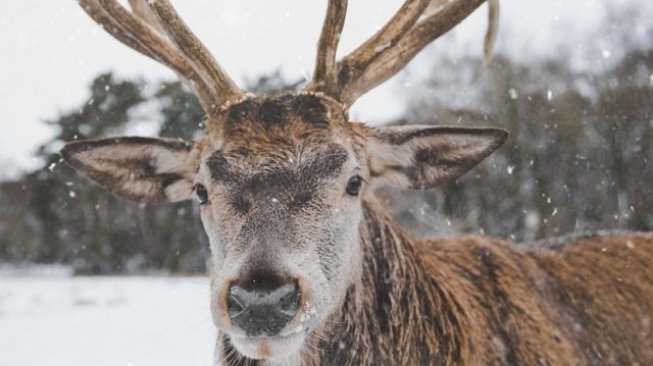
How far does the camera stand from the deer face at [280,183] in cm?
308

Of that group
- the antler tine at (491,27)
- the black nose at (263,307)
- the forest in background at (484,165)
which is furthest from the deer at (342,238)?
the forest in background at (484,165)

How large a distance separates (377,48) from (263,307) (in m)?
1.86

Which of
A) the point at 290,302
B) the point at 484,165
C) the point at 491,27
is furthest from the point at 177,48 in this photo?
the point at 484,165

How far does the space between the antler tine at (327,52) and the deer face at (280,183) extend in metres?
0.23

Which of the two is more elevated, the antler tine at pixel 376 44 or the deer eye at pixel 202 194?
the antler tine at pixel 376 44

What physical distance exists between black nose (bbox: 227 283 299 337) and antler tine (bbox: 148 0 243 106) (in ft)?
4.94

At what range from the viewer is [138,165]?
4.30m

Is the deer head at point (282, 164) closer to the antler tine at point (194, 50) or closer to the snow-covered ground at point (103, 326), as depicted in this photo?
the antler tine at point (194, 50)

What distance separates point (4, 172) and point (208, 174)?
115ft

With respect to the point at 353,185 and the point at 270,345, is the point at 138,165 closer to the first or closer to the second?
the point at 353,185

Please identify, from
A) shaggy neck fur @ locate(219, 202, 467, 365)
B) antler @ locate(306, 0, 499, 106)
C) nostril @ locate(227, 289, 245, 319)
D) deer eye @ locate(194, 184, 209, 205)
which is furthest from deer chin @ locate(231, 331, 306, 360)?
antler @ locate(306, 0, 499, 106)

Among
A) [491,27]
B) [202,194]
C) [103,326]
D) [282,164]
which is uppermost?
[491,27]

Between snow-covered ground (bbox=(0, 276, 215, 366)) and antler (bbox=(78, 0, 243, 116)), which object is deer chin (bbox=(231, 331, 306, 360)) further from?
antler (bbox=(78, 0, 243, 116))

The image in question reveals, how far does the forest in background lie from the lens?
23.1 meters
